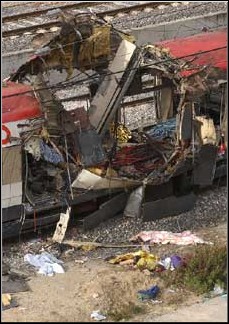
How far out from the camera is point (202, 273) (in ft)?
39.9

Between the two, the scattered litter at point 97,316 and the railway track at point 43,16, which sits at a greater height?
the railway track at point 43,16

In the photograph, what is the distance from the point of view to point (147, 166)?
50.8 ft

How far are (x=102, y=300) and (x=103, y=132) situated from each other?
3.65m

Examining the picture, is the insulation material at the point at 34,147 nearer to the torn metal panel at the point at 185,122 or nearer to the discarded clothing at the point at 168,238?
the discarded clothing at the point at 168,238

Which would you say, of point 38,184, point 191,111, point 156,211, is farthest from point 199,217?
point 38,184

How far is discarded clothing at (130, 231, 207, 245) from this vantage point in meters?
14.1

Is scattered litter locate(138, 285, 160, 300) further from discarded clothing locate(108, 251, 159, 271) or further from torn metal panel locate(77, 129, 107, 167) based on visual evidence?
torn metal panel locate(77, 129, 107, 167)

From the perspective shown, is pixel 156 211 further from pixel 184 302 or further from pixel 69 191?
pixel 184 302

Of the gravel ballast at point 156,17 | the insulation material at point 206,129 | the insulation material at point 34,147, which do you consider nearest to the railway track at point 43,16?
the gravel ballast at point 156,17

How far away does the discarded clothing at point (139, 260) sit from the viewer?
42.9ft

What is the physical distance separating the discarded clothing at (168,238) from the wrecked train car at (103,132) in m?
0.66

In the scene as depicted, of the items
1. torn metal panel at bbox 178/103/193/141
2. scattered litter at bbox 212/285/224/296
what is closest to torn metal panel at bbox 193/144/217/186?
torn metal panel at bbox 178/103/193/141

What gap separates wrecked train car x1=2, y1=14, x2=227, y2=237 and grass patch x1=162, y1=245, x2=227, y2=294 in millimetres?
2548

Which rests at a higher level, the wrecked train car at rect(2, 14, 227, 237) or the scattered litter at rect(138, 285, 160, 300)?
the wrecked train car at rect(2, 14, 227, 237)
